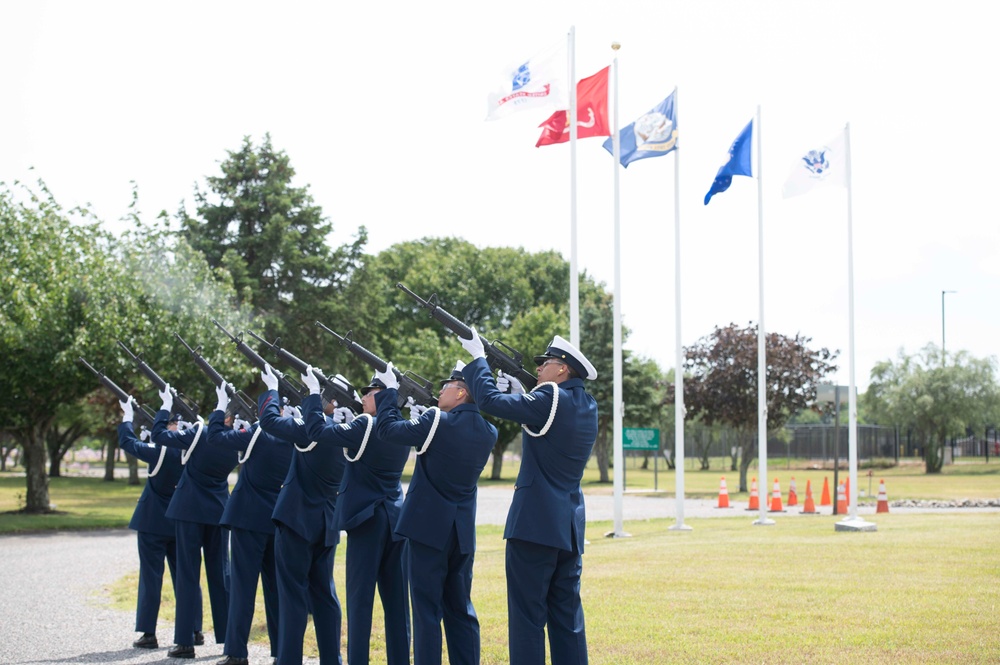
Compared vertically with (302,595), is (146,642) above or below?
below

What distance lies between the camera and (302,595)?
819cm

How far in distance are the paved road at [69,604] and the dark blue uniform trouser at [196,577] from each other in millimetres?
259

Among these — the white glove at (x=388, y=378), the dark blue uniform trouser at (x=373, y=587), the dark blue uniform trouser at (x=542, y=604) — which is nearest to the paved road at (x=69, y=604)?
the dark blue uniform trouser at (x=373, y=587)

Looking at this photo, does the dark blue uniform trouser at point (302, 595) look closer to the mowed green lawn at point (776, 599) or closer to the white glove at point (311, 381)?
the mowed green lawn at point (776, 599)

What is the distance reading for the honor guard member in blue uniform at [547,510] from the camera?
261 inches

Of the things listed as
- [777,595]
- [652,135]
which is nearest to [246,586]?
[777,595]

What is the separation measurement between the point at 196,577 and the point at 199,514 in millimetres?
582

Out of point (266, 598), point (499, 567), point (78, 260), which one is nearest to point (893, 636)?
point (266, 598)

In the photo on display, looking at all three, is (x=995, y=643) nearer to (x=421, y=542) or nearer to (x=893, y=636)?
(x=893, y=636)

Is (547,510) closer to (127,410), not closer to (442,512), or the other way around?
(442,512)

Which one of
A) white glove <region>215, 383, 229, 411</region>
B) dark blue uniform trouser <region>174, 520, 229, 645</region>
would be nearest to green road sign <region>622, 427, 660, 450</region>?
dark blue uniform trouser <region>174, 520, 229, 645</region>

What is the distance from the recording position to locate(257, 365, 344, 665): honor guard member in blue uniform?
8055 mm

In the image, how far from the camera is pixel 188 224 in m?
39.1

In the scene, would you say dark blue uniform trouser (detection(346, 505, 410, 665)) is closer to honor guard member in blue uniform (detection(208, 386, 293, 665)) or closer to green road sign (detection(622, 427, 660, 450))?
honor guard member in blue uniform (detection(208, 386, 293, 665))
